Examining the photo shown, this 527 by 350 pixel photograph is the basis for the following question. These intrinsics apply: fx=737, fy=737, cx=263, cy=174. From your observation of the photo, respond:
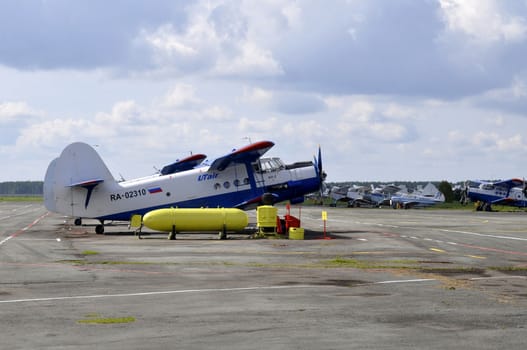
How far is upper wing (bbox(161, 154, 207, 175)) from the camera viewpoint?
165ft

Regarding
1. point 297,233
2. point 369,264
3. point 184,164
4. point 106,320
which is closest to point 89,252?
point 369,264

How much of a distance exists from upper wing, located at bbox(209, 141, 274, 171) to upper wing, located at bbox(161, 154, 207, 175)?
13.6m

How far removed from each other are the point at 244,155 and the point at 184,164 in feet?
51.8

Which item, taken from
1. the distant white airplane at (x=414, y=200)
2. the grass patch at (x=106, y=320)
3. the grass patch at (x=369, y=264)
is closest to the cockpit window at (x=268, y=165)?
the grass patch at (x=369, y=264)

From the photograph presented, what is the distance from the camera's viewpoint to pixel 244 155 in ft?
118

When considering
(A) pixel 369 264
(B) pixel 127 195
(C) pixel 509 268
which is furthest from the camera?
(B) pixel 127 195

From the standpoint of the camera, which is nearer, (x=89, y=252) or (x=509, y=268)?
(x=509, y=268)

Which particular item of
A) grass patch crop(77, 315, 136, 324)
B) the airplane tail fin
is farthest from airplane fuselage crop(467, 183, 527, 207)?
grass patch crop(77, 315, 136, 324)

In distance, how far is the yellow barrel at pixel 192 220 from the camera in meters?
32.8

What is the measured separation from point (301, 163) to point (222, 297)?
80.7 feet

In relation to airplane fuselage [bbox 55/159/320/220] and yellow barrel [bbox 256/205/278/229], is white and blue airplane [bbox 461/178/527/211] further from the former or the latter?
yellow barrel [bbox 256/205/278/229]

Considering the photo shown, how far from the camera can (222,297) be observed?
1416 centimetres

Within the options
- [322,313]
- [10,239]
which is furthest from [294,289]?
[10,239]

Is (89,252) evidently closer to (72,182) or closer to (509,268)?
(72,182)
